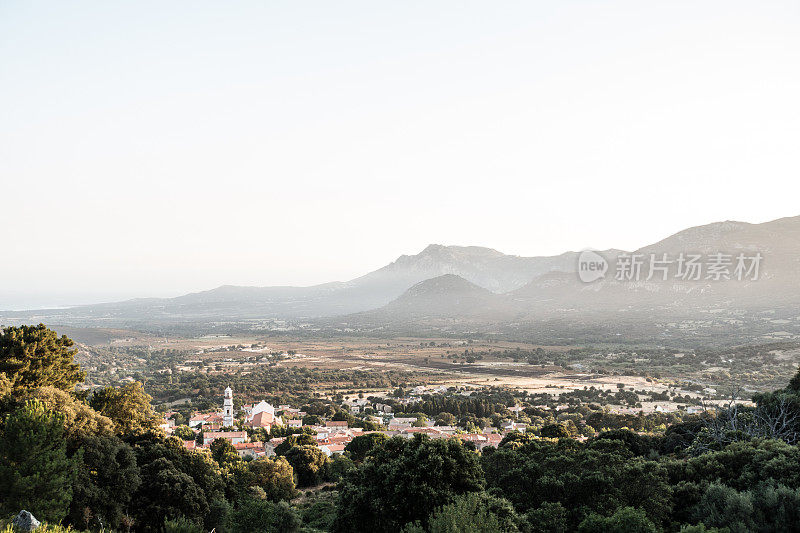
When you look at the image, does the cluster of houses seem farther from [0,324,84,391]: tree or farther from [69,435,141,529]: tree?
[69,435,141,529]: tree

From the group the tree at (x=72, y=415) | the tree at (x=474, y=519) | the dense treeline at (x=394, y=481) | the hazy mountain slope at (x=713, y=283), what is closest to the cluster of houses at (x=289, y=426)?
the dense treeline at (x=394, y=481)

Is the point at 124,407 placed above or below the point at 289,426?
above

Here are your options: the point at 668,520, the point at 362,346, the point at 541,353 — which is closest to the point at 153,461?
the point at 668,520

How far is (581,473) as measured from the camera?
16.3 metres

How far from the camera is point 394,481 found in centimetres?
1463

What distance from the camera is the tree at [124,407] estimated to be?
2297 centimetres

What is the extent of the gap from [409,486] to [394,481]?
0.71 meters

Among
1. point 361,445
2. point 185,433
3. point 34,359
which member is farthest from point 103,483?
point 185,433

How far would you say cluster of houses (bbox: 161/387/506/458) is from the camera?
112 feet

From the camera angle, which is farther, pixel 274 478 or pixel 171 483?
pixel 274 478

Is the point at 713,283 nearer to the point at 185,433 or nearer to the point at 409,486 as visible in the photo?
the point at 185,433

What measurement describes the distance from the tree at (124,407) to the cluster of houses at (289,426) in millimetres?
5027

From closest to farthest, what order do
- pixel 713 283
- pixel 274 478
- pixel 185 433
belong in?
pixel 274 478, pixel 185 433, pixel 713 283

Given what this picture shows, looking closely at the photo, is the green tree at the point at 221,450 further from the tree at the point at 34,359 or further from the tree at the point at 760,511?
the tree at the point at 760,511
